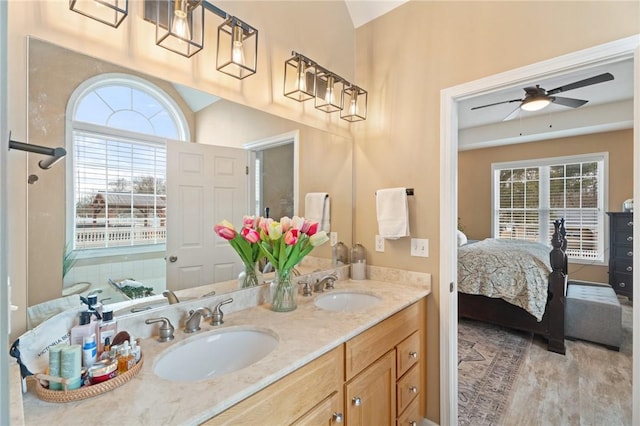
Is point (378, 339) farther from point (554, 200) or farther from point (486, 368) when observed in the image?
point (554, 200)

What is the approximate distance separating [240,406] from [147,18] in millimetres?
1429

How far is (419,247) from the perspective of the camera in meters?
1.95

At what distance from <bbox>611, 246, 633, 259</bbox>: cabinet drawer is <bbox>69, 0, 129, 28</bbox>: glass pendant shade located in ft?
19.3

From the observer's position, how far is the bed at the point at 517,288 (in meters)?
2.94

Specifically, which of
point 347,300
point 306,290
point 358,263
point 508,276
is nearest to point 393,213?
point 358,263

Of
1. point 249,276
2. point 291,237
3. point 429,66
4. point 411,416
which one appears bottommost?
point 411,416

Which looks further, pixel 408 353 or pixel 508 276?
pixel 508 276

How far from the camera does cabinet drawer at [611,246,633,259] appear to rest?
13.7 ft

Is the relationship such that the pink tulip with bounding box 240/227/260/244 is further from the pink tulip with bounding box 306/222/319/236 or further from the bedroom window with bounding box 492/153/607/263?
the bedroom window with bounding box 492/153/607/263

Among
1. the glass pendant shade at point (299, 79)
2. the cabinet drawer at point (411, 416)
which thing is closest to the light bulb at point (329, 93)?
the glass pendant shade at point (299, 79)

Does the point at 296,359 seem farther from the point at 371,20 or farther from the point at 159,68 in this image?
the point at 371,20

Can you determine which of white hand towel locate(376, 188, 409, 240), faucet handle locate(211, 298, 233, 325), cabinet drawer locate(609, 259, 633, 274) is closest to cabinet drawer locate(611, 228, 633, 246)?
cabinet drawer locate(609, 259, 633, 274)

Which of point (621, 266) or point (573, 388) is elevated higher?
point (621, 266)

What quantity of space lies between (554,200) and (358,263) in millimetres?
4948
